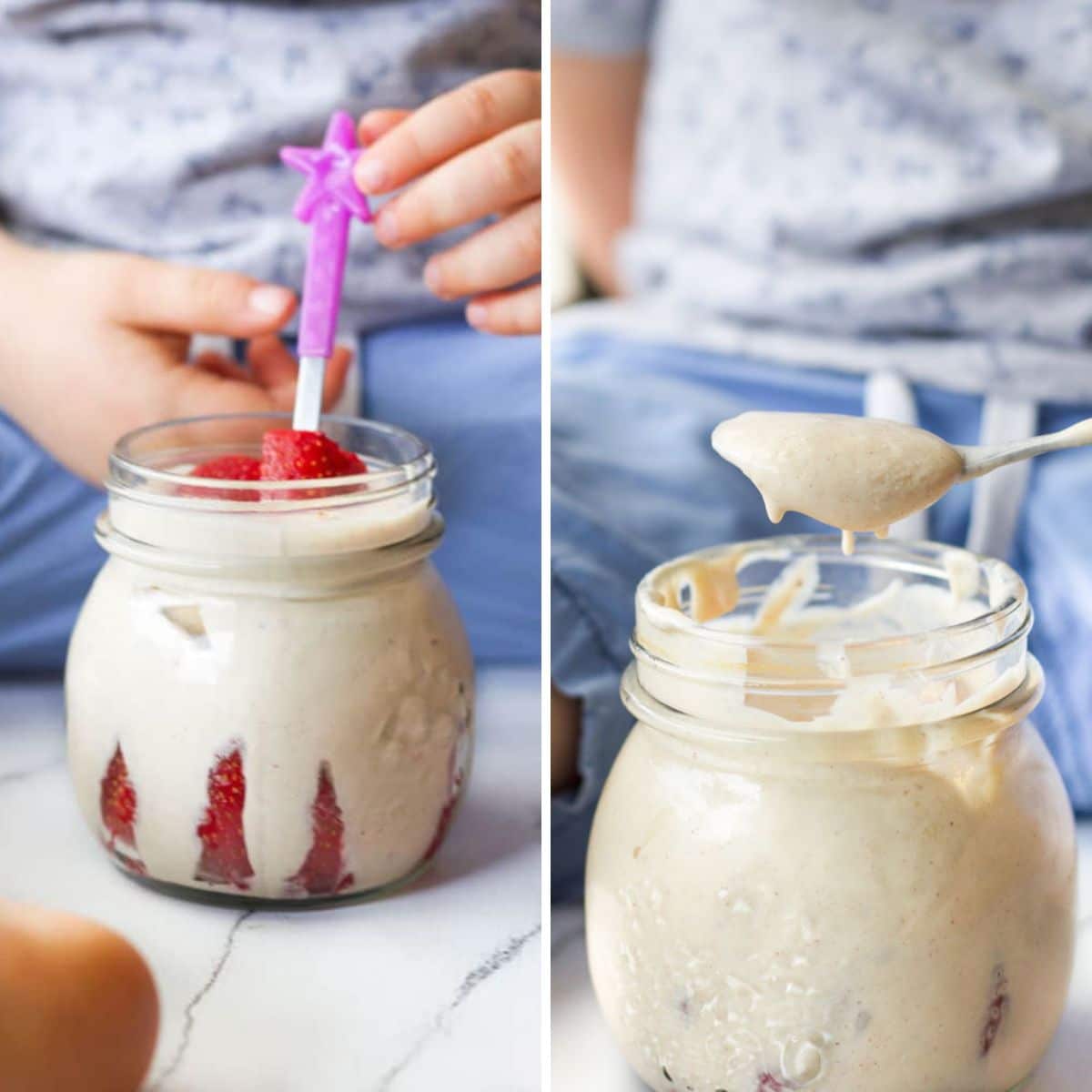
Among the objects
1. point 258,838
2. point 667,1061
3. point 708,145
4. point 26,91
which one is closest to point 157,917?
point 258,838

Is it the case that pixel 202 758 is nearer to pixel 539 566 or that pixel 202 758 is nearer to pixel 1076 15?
pixel 539 566

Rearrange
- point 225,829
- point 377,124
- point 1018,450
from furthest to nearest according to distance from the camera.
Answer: point 377,124 → point 225,829 → point 1018,450

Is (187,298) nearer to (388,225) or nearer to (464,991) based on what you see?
(388,225)

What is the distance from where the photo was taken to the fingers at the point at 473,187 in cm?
56

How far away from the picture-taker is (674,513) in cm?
64

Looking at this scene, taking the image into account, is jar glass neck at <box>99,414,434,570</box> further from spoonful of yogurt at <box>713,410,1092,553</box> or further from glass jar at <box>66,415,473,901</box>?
spoonful of yogurt at <box>713,410,1092,553</box>

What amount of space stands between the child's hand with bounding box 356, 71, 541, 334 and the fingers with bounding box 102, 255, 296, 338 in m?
0.07

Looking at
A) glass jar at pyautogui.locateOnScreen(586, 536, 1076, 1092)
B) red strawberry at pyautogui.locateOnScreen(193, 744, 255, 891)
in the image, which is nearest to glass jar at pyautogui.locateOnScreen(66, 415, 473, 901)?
red strawberry at pyautogui.locateOnScreen(193, 744, 255, 891)

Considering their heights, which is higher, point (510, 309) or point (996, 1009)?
point (510, 309)

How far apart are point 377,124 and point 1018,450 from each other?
1.06ft

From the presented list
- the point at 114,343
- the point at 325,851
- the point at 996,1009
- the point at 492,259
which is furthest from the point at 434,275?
the point at 996,1009

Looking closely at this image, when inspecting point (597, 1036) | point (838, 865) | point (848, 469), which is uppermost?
A: point (848, 469)

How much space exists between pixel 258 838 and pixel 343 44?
33 centimetres

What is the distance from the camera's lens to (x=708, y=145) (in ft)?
2.49
